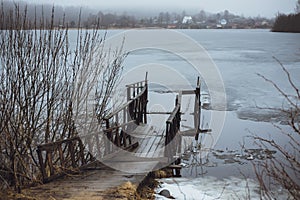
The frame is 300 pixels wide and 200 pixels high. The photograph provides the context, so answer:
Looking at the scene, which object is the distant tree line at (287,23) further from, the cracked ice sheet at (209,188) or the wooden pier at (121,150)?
the cracked ice sheet at (209,188)

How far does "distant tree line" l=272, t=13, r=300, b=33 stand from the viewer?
202ft

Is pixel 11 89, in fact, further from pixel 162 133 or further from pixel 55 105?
pixel 162 133

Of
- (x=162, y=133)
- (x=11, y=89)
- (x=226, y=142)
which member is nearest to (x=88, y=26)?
(x=11, y=89)

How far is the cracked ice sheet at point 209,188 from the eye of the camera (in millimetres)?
7170

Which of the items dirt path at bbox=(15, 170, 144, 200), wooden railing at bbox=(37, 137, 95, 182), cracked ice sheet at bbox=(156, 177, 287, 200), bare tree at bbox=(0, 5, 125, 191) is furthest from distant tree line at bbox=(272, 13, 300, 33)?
dirt path at bbox=(15, 170, 144, 200)

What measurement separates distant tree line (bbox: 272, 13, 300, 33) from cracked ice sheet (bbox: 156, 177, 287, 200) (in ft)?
187

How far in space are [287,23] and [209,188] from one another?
206 ft

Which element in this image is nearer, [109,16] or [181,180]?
[181,180]

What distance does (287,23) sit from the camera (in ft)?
214

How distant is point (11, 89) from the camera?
22.0 ft

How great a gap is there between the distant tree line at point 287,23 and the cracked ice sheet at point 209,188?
57.1 m

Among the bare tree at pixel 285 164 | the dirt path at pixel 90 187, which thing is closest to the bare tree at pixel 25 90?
the dirt path at pixel 90 187

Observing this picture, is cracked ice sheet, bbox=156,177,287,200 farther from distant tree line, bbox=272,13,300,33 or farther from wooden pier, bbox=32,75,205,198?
distant tree line, bbox=272,13,300,33

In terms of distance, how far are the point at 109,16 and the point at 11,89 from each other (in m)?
4.45
